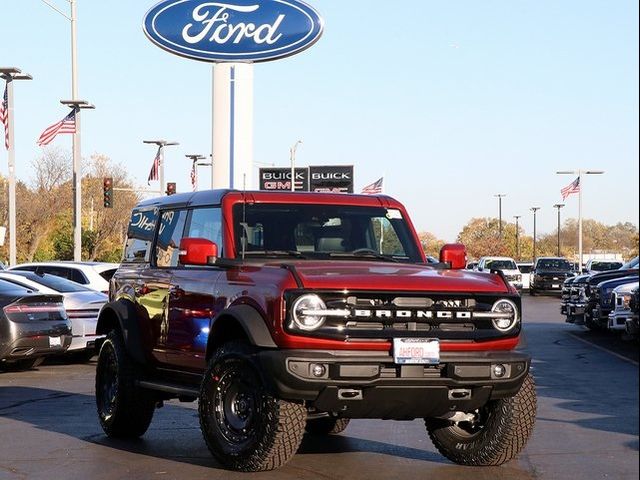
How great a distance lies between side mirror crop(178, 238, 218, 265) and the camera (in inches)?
360

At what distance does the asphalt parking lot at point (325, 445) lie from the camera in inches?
355

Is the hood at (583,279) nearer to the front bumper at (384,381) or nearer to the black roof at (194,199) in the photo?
the black roof at (194,199)

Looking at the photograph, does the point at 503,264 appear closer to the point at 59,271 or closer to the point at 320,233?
the point at 59,271

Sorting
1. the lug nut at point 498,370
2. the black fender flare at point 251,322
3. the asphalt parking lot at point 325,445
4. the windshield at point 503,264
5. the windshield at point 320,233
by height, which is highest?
the windshield at point 320,233

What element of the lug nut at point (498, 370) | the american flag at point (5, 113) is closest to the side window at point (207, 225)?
the lug nut at point (498, 370)

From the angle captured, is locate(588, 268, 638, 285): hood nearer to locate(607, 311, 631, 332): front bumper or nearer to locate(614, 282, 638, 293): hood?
locate(614, 282, 638, 293): hood

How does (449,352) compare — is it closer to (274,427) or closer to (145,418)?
(274,427)

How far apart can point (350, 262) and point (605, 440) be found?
3.17m

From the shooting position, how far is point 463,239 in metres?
132

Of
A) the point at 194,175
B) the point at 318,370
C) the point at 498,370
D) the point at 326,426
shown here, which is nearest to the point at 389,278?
the point at 318,370

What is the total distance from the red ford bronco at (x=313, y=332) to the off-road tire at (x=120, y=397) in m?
0.02

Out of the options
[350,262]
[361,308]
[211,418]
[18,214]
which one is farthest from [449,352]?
[18,214]

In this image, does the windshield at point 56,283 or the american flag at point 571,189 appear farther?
the american flag at point 571,189

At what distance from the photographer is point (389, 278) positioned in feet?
27.8
